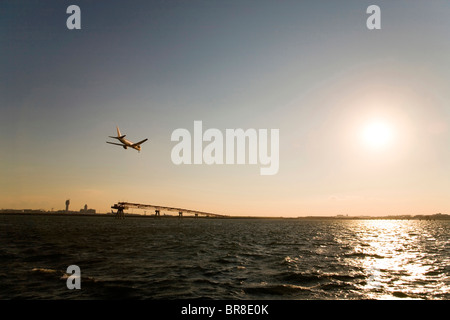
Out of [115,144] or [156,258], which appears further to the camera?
[115,144]

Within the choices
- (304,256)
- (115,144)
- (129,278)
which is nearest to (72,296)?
(129,278)
